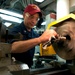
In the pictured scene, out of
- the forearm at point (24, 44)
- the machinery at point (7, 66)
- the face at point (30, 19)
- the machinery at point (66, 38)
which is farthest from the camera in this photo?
the face at point (30, 19)

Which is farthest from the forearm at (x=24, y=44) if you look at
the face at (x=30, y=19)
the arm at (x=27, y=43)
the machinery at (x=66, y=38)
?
the face at (x=30, y=19)

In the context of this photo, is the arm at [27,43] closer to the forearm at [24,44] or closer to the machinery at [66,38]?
the forearm at [24,44]

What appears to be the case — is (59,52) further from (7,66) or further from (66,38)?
(7,66)

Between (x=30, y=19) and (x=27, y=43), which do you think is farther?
(x=30, y=19)

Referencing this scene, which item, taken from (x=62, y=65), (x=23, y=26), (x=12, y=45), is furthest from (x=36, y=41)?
(x=62, y=65)

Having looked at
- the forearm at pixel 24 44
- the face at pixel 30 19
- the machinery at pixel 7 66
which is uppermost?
the face at pixel 30 19

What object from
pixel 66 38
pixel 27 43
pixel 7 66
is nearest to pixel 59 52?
pixel 66 38

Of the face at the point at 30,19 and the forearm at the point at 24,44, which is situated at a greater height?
the face at the point at 30,19

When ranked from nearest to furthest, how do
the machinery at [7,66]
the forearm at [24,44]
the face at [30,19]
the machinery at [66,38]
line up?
the machinery at [7,66], the forearm at [24,44], the machinery at [66,38], the face at [30,19]

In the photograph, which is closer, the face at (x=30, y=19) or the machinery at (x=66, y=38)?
the machinery at (x=66, y=38)

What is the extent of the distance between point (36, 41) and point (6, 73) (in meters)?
0.36

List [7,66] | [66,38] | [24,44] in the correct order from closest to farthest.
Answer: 1. [7,66]
2. [24,44]
3. [66,38]

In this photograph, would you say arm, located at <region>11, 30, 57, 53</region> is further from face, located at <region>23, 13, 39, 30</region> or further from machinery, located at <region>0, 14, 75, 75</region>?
face, located at <region>23, 13, 39, 30</region>

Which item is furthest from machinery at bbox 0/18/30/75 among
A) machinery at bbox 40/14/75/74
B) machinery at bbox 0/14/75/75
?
machinery at bbox 40/14/75/74
